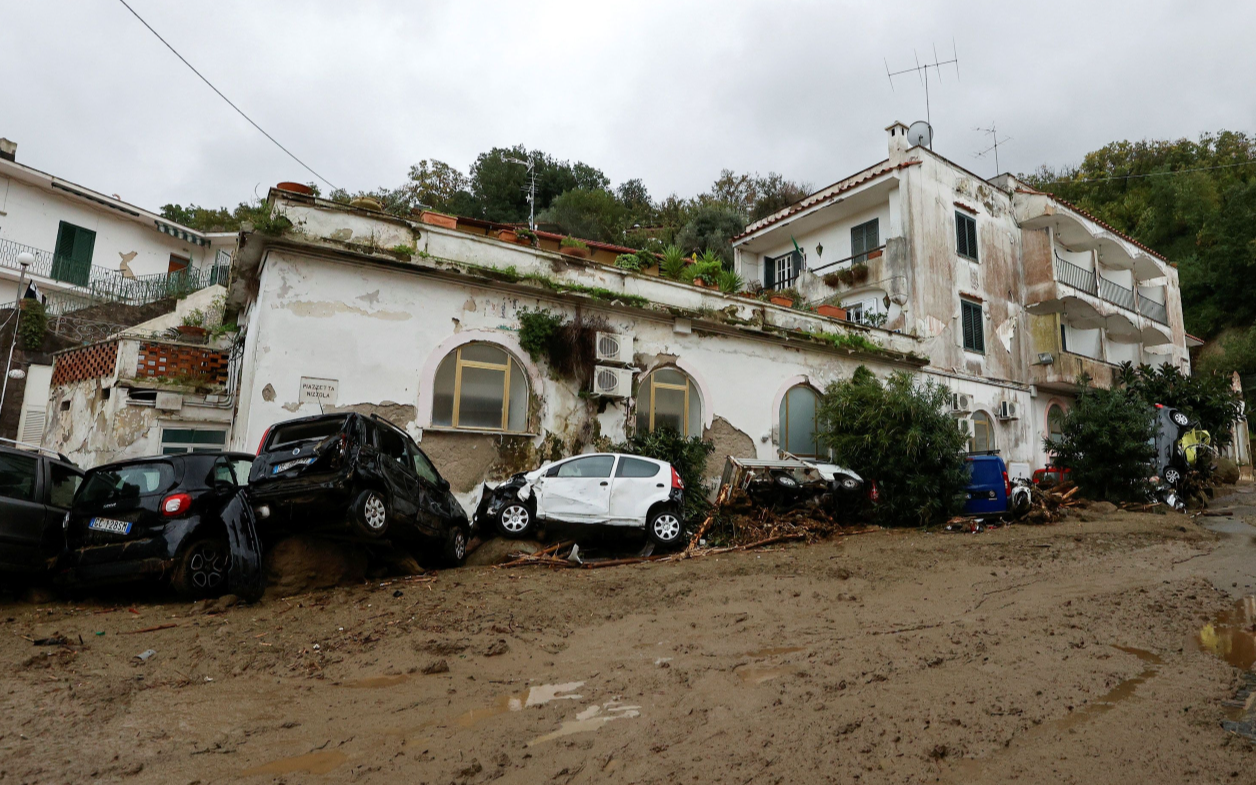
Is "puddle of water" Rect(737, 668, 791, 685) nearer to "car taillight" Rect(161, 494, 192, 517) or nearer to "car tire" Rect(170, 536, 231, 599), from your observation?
"car tire" Rect(170, 536, 231, 599)

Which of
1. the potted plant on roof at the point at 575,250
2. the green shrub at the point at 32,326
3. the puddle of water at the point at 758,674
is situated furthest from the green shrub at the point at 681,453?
the green shrub at the point at 32,326

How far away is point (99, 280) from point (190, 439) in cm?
1835

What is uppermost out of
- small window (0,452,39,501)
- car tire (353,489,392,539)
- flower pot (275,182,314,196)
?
flower pot (275,182,314,196)

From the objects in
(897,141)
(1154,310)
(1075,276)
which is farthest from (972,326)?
(1154,310)

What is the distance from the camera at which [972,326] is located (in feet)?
68.2

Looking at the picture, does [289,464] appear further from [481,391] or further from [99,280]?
[99,280]

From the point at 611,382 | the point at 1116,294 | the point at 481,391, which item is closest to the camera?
the point at 481,391

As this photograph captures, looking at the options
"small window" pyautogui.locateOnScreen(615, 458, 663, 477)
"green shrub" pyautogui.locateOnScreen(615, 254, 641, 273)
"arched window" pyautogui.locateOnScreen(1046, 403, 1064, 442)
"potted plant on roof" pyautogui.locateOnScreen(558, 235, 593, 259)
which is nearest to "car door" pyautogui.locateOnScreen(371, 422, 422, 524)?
"small window" pyautogui.locateOnScreen(615, 458, 663, 477)

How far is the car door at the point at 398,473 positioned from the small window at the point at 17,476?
→ 11.4 feet

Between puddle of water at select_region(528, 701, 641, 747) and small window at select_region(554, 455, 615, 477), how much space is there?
6.41 metres

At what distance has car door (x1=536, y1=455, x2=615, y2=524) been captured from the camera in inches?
414

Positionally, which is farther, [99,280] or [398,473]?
[99,280]

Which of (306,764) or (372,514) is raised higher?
(372,514)

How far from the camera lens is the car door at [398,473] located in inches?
312
